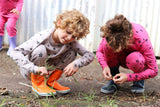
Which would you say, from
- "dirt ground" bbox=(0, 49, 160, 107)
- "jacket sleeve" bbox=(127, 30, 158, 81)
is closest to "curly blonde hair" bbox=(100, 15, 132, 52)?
"jacket sleeve" bbox=(127, 30, 158, 81)

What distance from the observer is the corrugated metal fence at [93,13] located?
11.5ft

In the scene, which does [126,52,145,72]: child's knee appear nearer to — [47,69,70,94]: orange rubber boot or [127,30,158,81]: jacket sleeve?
[127,30,158,81]: jacket sleeve

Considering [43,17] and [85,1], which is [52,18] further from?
[85,1]

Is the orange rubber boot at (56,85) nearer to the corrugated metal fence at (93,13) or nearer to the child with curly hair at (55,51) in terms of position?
the child with curly hair at (55,51)

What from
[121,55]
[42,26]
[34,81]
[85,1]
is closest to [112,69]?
[121,55]

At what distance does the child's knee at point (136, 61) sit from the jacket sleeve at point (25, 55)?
2.71 feet

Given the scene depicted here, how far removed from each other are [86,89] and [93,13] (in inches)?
66.8

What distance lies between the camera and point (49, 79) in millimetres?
2062

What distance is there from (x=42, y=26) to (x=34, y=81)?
1.95 m

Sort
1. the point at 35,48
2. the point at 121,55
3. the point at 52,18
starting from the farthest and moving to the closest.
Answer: the point at 52,18 → the point at 121,55 → the point at 35,48

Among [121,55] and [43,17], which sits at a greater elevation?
[43,17]

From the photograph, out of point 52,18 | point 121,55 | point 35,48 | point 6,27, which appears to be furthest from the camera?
point 52,18

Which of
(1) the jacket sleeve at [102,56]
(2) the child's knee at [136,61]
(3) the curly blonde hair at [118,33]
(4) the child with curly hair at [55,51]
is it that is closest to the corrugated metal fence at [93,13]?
(1) the jacket sleeve at [102,56]

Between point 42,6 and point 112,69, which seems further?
point 42,6
